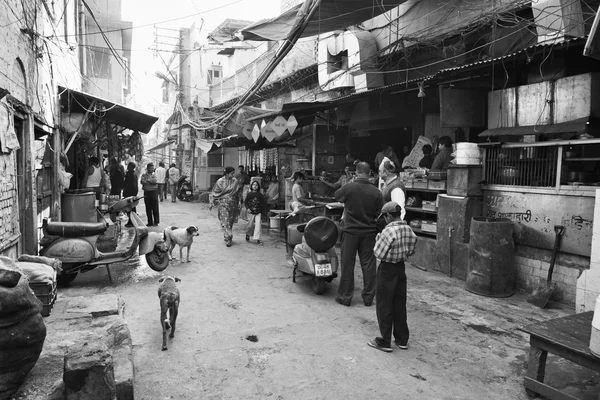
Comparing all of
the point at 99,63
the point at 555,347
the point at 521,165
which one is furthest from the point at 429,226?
the point at 99,63

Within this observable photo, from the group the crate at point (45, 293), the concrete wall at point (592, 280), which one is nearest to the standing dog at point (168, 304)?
the crate at point (45, 293)

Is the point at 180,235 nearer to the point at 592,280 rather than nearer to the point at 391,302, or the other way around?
the point at 391,302

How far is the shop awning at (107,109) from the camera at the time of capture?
1118 centimetres

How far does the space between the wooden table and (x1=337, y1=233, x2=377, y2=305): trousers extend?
2.67 metres

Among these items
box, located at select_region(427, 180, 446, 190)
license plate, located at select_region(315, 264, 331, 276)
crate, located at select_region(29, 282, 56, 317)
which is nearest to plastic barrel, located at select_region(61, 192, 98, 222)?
crate, located at select_region(29, 282, 56, 317)

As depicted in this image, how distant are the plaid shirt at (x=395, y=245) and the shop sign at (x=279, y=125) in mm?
7300

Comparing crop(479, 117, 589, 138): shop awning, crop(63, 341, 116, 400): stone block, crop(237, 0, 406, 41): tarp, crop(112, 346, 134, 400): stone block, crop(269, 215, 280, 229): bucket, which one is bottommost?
crop(112, 346, 134, 400): stone block

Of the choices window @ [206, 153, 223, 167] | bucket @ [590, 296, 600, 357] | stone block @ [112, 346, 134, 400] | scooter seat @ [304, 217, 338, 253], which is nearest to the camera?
bucket @ [590, 296, 600, 357]

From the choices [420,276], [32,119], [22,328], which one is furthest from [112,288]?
[420,276]

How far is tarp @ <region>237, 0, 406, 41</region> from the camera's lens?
8.83 m

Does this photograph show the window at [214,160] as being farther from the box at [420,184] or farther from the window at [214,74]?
the box at [420,184]

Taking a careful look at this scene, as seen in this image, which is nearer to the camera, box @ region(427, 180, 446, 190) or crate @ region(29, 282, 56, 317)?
crate @ region(29, 282, 56, 317)

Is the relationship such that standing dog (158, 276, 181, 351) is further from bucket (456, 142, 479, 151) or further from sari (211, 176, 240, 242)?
sari (211, 176, 240, 242)

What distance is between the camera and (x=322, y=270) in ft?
21.7
